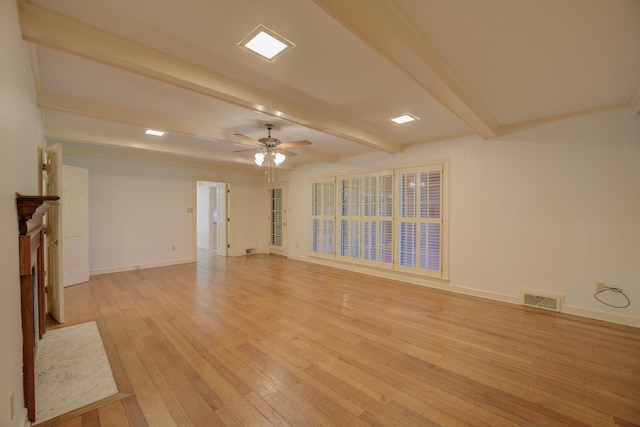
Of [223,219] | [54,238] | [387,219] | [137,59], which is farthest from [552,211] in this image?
[223,219]

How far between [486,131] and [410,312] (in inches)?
101

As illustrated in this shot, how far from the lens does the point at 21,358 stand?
161 cm

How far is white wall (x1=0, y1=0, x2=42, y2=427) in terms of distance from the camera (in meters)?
1.19

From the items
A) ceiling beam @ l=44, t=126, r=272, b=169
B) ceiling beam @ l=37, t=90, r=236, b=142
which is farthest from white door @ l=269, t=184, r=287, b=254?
ceiling beam @ l=37, t=90, r=236, b=142

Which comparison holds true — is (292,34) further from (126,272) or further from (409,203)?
(126,272)

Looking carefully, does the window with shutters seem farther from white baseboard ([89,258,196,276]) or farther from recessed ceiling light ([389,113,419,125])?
white baseboard ([89,258,196,276])

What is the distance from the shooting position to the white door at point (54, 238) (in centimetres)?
295

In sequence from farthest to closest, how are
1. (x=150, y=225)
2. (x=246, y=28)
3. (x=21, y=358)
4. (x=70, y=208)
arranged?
(x=150, y=225)
(x=70, y=208)
(x=246, y=28)
(x=21, y=358)

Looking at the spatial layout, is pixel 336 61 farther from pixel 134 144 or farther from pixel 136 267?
pixel 136 267

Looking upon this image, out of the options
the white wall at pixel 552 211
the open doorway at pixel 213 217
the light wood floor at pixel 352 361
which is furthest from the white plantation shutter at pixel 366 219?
the open doorway at pixel 213 217

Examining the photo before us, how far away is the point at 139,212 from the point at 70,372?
4.21 metres

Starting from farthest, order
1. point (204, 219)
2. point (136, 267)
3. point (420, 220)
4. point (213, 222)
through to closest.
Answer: point (204, 219) < point (213, 222) < point (136, 267) < point (420, 220)

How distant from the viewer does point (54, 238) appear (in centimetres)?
312

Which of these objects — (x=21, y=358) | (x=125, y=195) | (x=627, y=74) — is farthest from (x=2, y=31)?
(x=125, y=195)
